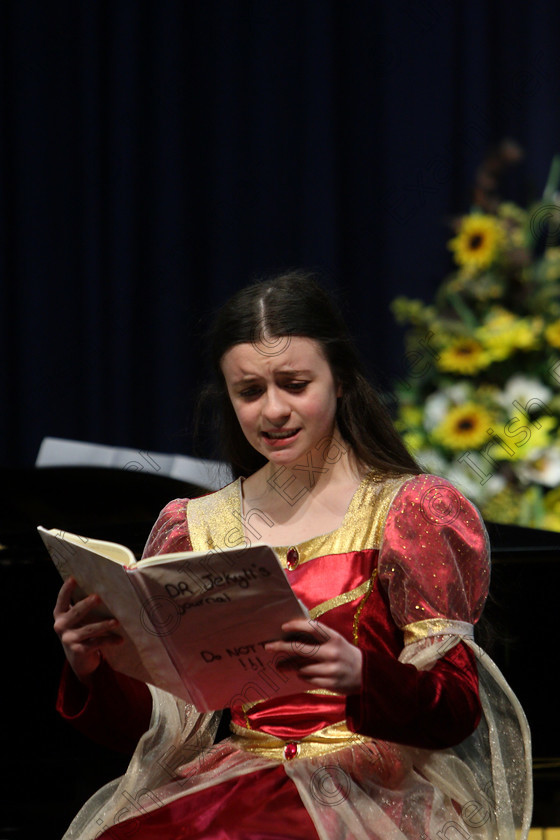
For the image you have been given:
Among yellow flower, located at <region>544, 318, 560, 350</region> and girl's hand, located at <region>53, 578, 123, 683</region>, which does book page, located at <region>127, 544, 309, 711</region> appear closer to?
girl's hand, located at <region>53, 578, 123, 683</region>

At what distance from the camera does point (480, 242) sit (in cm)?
319

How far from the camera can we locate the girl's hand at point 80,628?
1.45m

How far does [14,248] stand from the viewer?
4.37 m

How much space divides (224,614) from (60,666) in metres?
0.99

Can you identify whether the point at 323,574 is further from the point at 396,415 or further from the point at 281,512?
the point at 396,415

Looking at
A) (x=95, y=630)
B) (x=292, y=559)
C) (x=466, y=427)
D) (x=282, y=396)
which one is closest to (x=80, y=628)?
(x=95, y=630)

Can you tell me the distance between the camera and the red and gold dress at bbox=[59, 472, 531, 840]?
1.39 metres

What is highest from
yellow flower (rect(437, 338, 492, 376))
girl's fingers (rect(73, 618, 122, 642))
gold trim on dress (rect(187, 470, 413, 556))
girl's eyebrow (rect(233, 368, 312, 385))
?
girl's eyebrow (rect(233, 368, 312, 385))

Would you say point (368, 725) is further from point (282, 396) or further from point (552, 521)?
point (552, 521)

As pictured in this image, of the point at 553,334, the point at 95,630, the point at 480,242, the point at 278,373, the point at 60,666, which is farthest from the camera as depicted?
the point at 480,242

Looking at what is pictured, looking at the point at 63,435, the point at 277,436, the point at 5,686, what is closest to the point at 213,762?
the point at 277,436

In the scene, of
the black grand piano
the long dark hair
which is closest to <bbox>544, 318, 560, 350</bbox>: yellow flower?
the black grand piano

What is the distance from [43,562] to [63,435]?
225 cm

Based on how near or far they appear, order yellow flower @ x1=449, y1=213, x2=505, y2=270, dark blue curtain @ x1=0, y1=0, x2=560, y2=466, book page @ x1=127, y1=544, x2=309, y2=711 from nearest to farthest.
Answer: book page @ x1=127, y1=544, x2=309, y2=711
yellow flower @ x1=449, y1=213, x2=505, y2=270
dark blue curtain @ x1=0, y1=0, x2=560, y2=466
